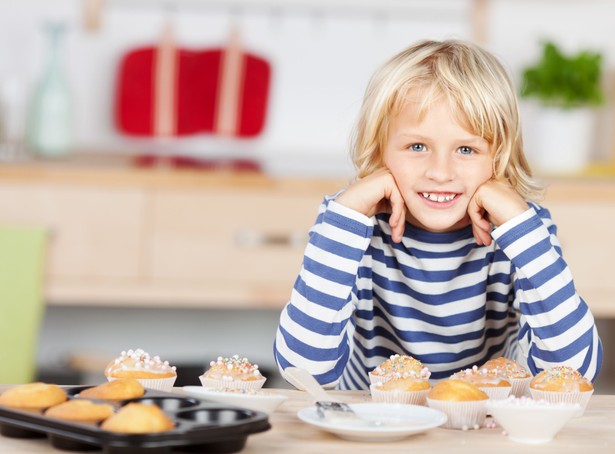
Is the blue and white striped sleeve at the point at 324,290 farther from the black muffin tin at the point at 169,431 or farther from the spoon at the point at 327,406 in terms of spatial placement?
the black muffin tin at the point at 169,431

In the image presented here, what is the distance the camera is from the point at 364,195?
134 cm

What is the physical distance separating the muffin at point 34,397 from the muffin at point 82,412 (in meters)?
0.03

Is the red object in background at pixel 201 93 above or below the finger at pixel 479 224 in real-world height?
above

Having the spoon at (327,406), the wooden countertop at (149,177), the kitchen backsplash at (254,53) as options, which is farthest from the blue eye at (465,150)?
the kitchen backsplash at (254,53)

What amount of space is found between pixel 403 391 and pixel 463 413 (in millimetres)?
92

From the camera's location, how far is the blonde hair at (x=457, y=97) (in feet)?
4.40

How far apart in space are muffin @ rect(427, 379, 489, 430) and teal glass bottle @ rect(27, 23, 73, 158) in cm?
194

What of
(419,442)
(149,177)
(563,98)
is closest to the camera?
(419,442)

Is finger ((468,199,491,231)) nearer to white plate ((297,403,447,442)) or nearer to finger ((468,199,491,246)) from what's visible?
finger ((468,199,491,246))

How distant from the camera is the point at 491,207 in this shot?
4.25 feet

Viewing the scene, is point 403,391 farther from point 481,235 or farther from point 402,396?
point 481,235

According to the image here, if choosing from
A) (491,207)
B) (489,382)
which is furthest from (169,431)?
(491,207)

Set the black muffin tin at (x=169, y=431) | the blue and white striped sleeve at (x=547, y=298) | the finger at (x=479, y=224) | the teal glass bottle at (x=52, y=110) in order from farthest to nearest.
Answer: the teal glass bottle at (x=52, y=110), the finger at (x=479, y=224), the blue and white striped sleeve at (x=547, y=298), the black muffin tin at (x=169, y=431)

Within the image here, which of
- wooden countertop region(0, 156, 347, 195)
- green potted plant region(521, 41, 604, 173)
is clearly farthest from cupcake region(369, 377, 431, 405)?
green potted plant region(521, 41, 604, 173)
